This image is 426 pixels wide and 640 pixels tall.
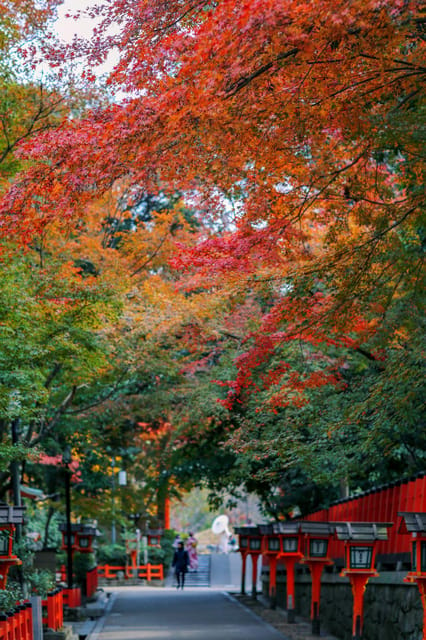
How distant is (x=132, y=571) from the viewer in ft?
121

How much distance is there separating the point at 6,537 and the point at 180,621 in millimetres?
7102

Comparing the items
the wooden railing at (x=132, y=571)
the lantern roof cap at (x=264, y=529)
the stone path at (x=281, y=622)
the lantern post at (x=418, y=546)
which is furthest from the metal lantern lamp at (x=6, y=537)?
the wooden railing at (x=132, y=571)

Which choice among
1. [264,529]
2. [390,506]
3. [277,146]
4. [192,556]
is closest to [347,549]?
[390,506]

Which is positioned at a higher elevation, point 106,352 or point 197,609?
point 106,352

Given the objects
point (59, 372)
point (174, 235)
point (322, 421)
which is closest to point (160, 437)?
point (174, 235)

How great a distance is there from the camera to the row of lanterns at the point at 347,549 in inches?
357

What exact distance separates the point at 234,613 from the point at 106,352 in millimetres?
7727

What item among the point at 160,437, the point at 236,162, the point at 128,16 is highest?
the point at 128,16

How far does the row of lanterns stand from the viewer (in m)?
9.08

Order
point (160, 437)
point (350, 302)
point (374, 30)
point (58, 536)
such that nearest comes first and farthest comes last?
1. point (374, 30)
2. point (350, 302)
3. point (58, 536)
4. point (160, 437)

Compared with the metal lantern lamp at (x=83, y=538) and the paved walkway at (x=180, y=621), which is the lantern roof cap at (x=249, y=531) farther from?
the metal lantern lamp at (x=83, y=538)

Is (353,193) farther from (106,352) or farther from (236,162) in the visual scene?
(106,352)

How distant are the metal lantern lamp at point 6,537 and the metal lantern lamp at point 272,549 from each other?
268 inches

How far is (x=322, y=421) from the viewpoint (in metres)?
13.0
